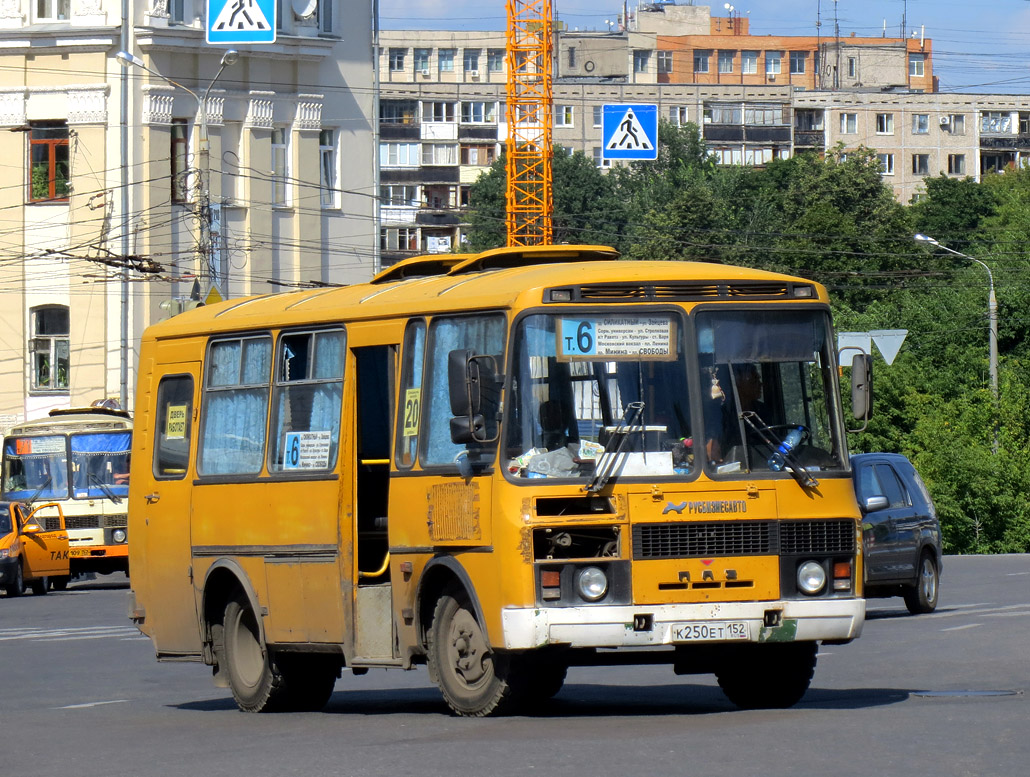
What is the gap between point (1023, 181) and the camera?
115250mm

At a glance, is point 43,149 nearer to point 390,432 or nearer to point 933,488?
point 933,488

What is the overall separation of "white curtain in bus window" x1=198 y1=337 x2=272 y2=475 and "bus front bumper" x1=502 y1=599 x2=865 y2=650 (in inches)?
124

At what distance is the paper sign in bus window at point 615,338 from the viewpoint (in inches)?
440

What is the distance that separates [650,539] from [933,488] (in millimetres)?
32886

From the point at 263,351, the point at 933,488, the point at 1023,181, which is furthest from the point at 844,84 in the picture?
the point at 263,351

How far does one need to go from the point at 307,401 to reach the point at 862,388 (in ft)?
11.5

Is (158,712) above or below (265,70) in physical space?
below

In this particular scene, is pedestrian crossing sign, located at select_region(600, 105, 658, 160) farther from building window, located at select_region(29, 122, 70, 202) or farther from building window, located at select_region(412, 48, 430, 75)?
→ building window, located at select_region(412, 48, 430, 75)

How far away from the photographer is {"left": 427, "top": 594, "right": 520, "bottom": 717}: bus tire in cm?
1127

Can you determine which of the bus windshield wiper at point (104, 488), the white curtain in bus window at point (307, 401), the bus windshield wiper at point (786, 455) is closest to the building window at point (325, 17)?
the bus windshield wiper at point (104, 488)

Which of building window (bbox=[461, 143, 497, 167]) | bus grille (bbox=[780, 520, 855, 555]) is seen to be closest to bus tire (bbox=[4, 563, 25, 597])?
bus grille (bbox=[780, 520, 855, 555])

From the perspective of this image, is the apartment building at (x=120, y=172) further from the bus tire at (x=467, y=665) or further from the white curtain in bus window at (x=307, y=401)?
the bus tire at (x=467, y=665)

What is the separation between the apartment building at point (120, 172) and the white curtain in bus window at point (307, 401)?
38.1 meters

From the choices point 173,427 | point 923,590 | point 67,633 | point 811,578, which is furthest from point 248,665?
point 923,590
